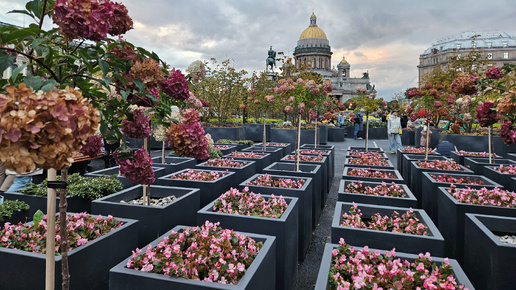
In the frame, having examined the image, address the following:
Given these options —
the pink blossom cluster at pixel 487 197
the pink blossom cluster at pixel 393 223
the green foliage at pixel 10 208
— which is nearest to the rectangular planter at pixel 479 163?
the pink blossom cluster at pixel 487 197

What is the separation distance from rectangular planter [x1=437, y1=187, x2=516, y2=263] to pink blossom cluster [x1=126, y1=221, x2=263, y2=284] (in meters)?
2.30

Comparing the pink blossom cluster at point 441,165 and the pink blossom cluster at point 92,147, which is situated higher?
the pink blossom cluster at point 92,147

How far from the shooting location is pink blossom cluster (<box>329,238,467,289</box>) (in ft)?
6.47

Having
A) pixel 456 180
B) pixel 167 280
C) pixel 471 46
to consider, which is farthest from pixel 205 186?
pixel 471 46

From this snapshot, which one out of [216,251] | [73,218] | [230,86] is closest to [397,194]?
[216,251]

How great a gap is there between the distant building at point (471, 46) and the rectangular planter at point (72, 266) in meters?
89.5

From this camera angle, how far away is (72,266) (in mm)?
2285

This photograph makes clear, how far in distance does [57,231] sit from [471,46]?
108 metres

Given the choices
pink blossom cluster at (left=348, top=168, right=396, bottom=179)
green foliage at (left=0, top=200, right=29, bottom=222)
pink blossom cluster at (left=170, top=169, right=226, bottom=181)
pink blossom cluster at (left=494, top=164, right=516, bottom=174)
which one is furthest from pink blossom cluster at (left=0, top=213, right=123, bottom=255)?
pink blossom cluster at (left=494, top=164, right=516, bottom=174)

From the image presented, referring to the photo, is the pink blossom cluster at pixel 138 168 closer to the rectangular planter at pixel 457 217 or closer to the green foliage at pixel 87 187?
the green foliage at pixel 87 187

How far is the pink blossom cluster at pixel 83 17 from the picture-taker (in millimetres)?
Answer: 1320

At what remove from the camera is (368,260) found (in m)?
2.28

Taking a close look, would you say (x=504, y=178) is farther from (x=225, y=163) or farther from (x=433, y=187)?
(x=225, y=163)

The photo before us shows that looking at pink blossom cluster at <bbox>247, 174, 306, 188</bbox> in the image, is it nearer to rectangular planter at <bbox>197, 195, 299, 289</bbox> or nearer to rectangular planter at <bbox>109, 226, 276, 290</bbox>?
rectangular planter at <bbox>197, 195, 299, 289</bbox>
